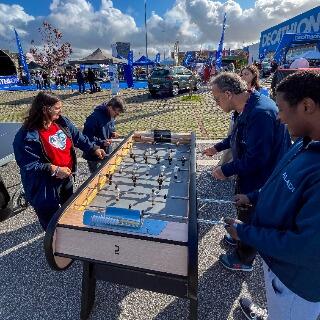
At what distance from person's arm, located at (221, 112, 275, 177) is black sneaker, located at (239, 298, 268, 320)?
1.22 metres

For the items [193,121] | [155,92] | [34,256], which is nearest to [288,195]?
[34,256]

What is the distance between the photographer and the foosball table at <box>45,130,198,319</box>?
1830mm

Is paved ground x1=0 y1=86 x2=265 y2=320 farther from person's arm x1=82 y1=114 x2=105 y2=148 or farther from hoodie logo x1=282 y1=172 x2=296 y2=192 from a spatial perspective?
hoodie logo x1=282 y1=172 x2=296 y2=192

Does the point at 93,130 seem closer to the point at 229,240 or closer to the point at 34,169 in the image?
the point at 34,169

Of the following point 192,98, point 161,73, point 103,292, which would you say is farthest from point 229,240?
point 161,73

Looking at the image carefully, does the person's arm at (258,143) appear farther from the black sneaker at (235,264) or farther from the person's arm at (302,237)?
the person's arm at (302,237)

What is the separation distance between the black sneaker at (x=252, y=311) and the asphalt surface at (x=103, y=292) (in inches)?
3.0

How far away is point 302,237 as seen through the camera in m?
1.37

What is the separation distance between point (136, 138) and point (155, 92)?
12378 mm

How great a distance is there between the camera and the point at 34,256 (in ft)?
11.4

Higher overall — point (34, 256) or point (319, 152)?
point (319, 152)

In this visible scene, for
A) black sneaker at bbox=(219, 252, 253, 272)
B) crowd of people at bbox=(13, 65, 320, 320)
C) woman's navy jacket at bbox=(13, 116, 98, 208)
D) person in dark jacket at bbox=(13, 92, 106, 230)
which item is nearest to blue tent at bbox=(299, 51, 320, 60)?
crowd of people at bbox=(13, 65, 320, 320)

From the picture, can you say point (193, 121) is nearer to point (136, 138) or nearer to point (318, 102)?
point (136, 138)

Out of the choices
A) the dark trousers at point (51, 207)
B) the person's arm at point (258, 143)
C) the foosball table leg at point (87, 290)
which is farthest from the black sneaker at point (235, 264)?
the dark trousers at point (51, 207)
